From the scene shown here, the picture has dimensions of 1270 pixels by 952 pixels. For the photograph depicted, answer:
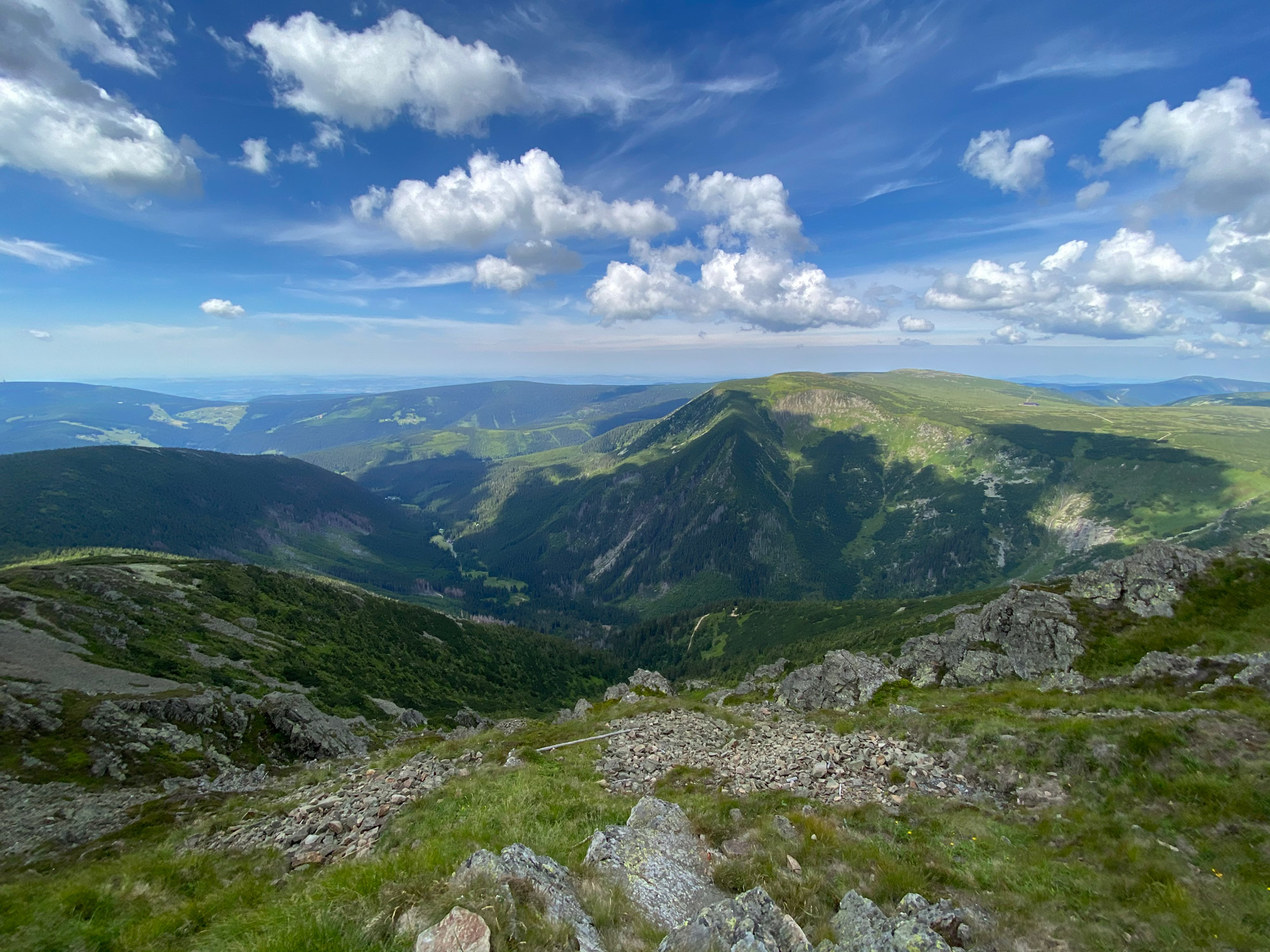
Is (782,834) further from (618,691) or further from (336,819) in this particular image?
(618,691)

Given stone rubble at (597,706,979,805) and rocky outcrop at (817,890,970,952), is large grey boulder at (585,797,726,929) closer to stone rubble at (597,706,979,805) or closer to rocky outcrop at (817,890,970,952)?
rocky outcrop at (817,890,970,952)

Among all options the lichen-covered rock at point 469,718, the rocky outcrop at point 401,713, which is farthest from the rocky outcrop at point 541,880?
the rocky outcrop at point 401,713

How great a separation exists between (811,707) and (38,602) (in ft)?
333

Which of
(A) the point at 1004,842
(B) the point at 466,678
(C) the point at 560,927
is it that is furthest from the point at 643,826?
(B) the point at 466,678

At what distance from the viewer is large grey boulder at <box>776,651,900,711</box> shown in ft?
175

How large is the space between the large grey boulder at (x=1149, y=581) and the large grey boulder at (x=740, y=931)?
5662 cm

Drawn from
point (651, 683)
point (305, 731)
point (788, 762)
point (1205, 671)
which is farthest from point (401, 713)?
point (1205, 671)

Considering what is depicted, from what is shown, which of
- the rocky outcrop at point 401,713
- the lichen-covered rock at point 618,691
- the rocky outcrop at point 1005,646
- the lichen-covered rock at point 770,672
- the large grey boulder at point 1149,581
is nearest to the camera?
the large grey boulder at point 1149,581

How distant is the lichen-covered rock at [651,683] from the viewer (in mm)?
72812

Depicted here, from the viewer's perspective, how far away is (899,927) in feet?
29.9

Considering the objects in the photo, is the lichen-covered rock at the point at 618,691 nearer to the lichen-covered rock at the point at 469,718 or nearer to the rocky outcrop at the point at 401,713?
the lichen-covered rock at the point at 469,718

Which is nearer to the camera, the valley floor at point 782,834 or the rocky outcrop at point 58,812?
the valley floor at point 782,834

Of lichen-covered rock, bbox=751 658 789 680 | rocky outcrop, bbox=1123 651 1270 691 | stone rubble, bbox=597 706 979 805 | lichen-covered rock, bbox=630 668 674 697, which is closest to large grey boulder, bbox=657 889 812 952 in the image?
stone rubble, bbox=597 706 979 805

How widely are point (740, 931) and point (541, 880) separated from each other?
3.82 m
